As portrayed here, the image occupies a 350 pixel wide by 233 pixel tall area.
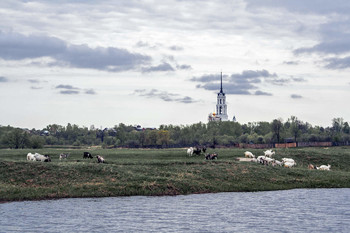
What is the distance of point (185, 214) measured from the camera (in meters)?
37.5

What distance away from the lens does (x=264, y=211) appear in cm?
3909

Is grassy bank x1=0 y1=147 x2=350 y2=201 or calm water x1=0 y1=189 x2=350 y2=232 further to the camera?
grassy bank x1=0 y1=147 x2=350 y2=201

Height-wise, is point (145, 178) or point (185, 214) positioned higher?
point (145, 178)

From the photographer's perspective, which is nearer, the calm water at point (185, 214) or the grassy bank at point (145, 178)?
the calm water at point (185, 214)

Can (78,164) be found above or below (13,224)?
above

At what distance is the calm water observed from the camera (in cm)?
3328

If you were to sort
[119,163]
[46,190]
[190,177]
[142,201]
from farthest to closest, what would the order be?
[119,163]
[190,177]
[46,190]
[142,201]

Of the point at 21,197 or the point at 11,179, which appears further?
the point at 11,179

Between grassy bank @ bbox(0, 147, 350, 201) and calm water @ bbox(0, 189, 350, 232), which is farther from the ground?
grassy bank @ bbox(0, 147, 350, 201)

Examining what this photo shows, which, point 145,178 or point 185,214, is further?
point 145,178

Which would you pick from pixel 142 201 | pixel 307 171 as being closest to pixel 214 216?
pixel 142 201

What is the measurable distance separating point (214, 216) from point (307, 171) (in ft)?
94.3

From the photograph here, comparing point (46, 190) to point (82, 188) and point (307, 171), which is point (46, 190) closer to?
point (82, 188)

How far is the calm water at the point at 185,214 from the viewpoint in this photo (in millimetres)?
33281
